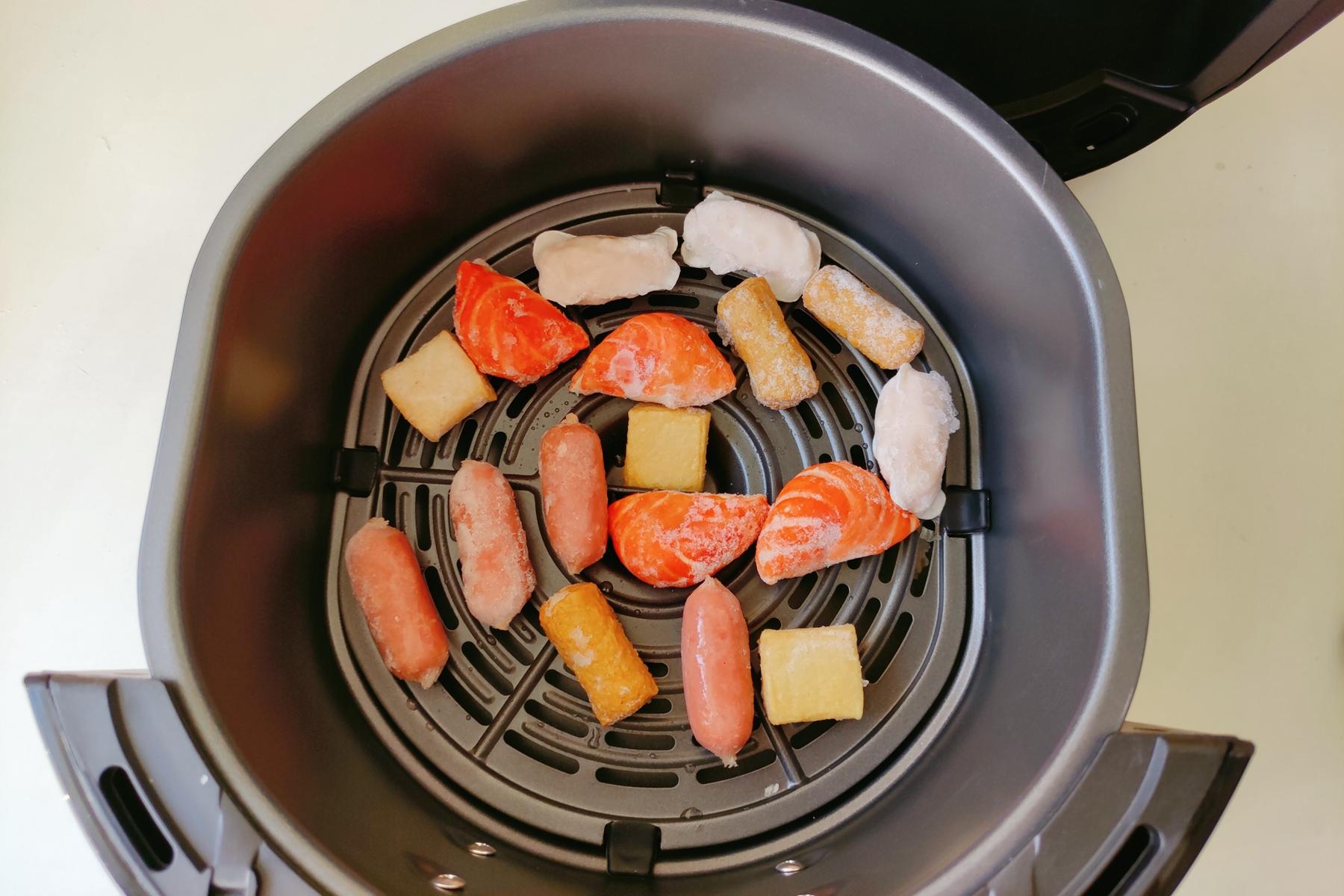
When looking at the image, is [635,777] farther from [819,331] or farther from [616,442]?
[819,331]

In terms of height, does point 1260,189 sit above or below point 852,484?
above

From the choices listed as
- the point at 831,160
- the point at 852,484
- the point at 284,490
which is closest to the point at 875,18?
the point at 831,160

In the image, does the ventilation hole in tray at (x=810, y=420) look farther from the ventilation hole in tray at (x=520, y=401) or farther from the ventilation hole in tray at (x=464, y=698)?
the ventilation hole in tray at (x=464, y=698)

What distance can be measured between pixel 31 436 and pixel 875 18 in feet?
2.54

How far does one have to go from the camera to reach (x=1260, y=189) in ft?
2.45

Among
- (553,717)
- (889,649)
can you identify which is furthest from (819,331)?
(553,717)

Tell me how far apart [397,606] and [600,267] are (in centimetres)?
30

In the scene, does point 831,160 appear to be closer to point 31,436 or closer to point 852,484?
point 852,484

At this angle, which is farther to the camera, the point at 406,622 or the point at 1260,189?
the point at 1260,189

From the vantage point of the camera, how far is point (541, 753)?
0.64 meters

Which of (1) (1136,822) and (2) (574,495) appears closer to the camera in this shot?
(1) (1136,822)

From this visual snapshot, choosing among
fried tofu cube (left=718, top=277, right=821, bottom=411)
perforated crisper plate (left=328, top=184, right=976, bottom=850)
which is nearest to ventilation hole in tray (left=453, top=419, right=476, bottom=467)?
perforated crisper plate (left=328, top=184, right=976, bottom=850)

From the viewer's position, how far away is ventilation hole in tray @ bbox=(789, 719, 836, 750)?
0.64 meters

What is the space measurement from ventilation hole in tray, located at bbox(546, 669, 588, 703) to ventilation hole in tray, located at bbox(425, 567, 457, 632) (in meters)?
0.08
